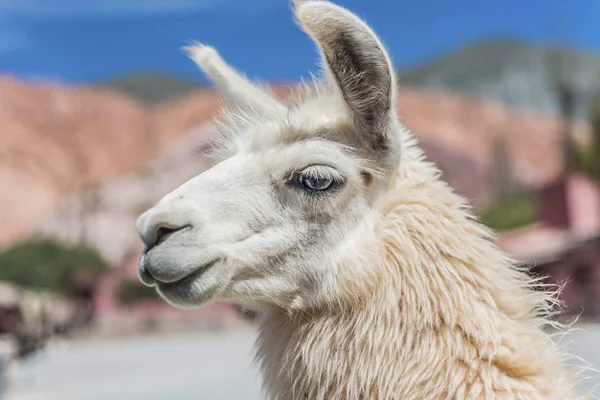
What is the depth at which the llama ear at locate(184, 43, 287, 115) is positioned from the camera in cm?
246

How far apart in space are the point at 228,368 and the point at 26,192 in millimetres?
57386

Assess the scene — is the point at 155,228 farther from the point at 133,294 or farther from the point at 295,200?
the point at 133,294

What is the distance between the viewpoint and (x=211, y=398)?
8.23m

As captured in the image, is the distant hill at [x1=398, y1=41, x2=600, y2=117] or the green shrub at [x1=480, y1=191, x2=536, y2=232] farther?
the distant hill at [x1=398, y1=41, x2=600, y2=117]

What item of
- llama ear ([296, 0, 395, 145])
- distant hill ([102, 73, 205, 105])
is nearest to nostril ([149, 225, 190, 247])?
llama ear ([296, 0, 395, 145])

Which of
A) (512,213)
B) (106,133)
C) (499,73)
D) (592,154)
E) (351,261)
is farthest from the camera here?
(499,73)

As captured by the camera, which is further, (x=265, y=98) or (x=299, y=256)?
(x=265, y=98)

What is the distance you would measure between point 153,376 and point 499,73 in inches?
4374

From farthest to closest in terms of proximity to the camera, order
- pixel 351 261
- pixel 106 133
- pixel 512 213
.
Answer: pixel 106 133 < pixel 512 213 < pixel 351 261

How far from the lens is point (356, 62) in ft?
6.50

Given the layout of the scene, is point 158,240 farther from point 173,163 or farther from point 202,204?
point 173,163

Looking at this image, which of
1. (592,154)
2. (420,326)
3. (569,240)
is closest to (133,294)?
(569,240)

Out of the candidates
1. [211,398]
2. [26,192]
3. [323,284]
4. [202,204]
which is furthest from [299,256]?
[26,192]

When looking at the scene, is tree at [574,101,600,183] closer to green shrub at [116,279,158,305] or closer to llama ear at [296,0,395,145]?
green shrub at [116,279,158,305]
